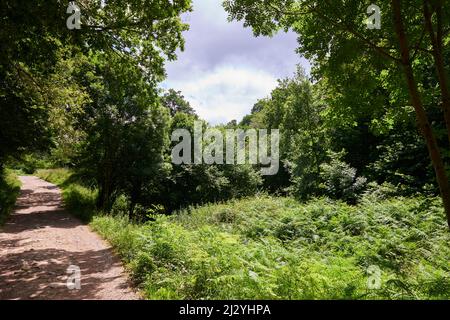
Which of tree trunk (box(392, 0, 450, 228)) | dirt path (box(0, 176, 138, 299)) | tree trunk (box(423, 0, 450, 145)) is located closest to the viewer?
tree trunk (box(392, 0, 450, 228))

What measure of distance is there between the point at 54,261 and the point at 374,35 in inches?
368

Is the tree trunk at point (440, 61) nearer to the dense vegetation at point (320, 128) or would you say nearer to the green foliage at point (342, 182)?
the dense vegetation at point (320, 128)

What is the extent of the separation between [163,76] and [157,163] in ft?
40.2

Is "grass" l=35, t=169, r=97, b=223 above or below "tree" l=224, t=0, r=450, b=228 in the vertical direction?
below

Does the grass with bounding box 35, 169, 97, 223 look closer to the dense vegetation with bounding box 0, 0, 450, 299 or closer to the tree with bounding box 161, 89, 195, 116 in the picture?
the dense vegetation with bounding box 0, 0, 450, 299

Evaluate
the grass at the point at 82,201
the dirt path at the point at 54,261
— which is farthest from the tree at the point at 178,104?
the dirt path at the point at 54,261

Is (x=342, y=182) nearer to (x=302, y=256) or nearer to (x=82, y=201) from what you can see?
(x=302, y=256)

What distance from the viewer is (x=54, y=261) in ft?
29.2

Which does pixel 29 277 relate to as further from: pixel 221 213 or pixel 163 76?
pixel 221 213

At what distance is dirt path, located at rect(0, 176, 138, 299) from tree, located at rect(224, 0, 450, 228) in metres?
6.11

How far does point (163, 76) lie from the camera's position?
1028 centimetres

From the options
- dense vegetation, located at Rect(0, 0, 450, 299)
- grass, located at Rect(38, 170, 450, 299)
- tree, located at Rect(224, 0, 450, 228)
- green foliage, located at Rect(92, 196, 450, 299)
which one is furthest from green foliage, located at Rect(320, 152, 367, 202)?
tree, located at Rect(224, 0, 450, 228)

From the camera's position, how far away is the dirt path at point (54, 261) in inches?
264

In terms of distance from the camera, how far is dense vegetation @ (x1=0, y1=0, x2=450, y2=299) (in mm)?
6031
